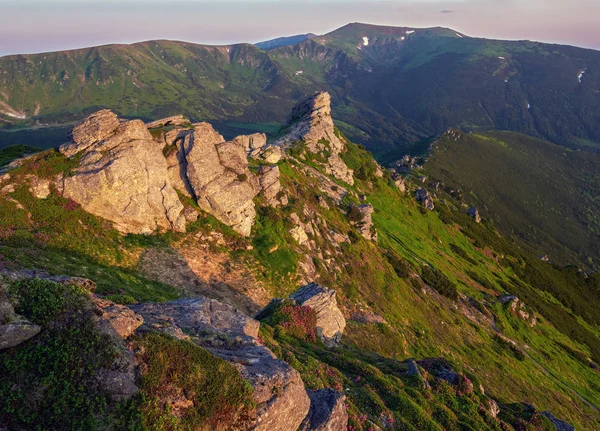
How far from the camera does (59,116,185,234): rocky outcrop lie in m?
36.7

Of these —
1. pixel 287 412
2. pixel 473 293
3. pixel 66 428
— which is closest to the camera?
pixel 66 428

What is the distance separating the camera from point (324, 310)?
36812mm

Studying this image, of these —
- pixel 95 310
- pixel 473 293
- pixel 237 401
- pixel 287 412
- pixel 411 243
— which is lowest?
pixel 473 293

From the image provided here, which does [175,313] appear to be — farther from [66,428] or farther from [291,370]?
[66,428]

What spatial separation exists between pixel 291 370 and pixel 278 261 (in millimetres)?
29099

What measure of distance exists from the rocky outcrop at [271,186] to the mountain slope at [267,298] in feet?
0.68

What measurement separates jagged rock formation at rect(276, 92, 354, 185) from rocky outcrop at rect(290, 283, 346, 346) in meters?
65.3

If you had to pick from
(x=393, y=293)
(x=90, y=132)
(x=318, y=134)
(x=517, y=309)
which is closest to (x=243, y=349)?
(x=90, y=132)

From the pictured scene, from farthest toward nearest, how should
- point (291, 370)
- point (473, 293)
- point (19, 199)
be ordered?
point (473, 293)
point (19, 199)
point (291, 370)

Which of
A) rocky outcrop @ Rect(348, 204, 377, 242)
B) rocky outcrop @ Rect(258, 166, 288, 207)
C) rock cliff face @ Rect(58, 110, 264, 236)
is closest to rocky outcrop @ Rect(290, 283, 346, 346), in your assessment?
rock cliff face @ Rect(58, 110, 264, 236)

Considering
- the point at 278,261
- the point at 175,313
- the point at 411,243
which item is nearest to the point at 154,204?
the point at 278,261

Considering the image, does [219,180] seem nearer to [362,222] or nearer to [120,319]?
[120,319]

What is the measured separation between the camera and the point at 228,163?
4925 centimetres

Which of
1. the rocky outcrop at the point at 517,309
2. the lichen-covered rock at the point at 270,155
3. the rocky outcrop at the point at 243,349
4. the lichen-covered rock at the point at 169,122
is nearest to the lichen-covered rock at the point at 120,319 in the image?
the rocky outcrop at the point at 243,349
